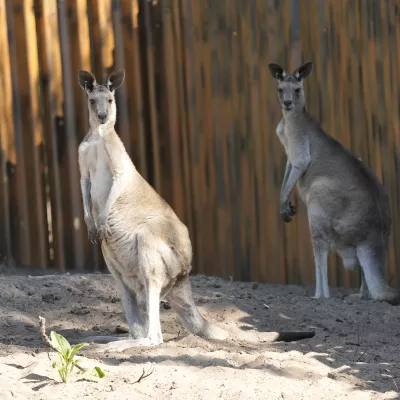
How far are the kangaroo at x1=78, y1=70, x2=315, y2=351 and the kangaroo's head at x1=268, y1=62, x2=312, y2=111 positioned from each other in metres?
2.05

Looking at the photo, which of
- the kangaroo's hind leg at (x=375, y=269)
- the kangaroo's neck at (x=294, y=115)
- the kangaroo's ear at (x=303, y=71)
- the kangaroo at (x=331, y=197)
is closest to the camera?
the kangaroo's hind leg at (x=375, y=269)

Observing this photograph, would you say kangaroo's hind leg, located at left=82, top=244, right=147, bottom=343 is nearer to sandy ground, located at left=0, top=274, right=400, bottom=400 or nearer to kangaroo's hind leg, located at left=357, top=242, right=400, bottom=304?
sandy ground, located at left=0, top=274, right=400, bottom=400

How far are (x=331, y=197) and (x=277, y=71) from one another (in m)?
1.13

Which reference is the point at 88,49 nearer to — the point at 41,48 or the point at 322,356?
the point at 41,48

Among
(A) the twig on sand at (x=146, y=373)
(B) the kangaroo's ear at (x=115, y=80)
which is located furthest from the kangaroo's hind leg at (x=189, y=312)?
(B) the kangaroo's ear at (x=115, y=80)

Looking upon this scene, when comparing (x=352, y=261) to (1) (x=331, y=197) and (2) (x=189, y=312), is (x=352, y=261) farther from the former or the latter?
(2) (x=189, y=312)

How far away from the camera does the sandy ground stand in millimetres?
4609

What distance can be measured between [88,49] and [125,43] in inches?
13.2

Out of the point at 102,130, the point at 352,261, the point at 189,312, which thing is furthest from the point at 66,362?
the point at 352,261

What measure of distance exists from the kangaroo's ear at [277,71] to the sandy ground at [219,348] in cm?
171

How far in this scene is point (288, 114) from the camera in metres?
8.16

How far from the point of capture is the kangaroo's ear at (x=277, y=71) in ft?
26.2

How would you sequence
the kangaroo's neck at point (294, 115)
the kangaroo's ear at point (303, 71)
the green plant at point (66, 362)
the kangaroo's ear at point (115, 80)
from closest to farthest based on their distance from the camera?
the green plant at point (66, 362) → the kangaroo's ear at point (115, 80) → the kangaroo's ear at point (303, 71) → the kangaroo's neck at point (294, 115)

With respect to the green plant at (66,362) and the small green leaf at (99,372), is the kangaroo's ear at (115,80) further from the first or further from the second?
the small green leaf at (99,372)
